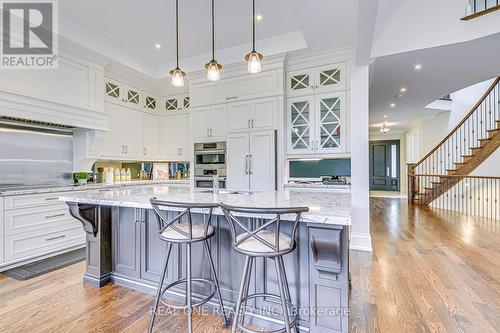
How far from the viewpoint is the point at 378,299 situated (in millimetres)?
2145

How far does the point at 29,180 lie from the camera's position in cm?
337

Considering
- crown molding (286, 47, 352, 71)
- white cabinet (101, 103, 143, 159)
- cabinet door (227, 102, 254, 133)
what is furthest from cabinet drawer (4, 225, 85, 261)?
crown molding (286, 47, 352, 71)


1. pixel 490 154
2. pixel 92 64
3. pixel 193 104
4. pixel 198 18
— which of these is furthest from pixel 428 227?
pixel 92 64

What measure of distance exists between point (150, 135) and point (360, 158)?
405 cm

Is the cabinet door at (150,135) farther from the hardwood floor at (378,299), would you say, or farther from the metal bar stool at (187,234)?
the metal bar stool at (187,234)

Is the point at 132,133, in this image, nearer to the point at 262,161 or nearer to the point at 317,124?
the point at 262,161

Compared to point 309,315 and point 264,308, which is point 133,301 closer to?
point 264,308

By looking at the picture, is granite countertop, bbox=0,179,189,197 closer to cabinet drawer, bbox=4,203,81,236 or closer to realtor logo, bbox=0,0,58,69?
cabinet drawer, bbox=4,203,81,236

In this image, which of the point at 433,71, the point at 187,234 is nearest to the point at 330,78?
the point at 433,71

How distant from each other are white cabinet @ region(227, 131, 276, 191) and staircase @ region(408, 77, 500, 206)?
5.09 metres

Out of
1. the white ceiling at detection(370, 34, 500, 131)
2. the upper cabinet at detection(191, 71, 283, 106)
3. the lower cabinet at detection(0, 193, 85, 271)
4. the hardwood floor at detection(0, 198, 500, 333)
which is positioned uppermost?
the white ceiling at detection(370, 34, 500, 131)

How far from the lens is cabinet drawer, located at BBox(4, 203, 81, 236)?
278 centimetres

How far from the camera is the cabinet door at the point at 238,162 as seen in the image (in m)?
4.01

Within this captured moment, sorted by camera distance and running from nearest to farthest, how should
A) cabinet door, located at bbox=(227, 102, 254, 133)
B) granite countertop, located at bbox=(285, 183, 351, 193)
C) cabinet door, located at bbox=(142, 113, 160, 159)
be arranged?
granite countertop, located at bbox=(285, 183, 351, 193), cabinet door, located at bbox=(227, 102, 254, 133), cabinet door, located at bbox=(142, 113, 160, 159)
